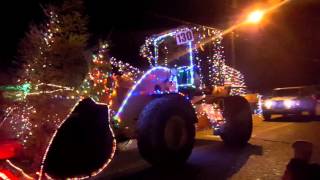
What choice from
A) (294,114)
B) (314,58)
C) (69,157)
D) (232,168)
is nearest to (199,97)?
(232,168)

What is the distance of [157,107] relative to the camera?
834 centimetres

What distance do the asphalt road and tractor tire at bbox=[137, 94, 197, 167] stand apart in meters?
0.28

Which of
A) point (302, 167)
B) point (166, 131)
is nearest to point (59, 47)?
point (166, 131)

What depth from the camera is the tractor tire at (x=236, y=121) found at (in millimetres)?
10508

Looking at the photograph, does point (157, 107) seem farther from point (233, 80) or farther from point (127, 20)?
point (233, 80)

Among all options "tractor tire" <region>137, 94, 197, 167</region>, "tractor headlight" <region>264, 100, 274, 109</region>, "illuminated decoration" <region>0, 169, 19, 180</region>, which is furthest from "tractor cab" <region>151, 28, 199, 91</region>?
"tractor headlight" <region>264, 100, 274, 109</region>

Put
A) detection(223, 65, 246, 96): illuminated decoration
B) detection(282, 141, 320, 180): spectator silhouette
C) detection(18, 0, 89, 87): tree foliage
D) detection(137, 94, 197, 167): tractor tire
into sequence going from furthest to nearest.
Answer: detection(223, 65, 246, 96): illuminated decoration, detection(18, 0, 89, 87): tree foliage, detection(137, 94, 197, 167): tractor tire, detection(282, 141, 320, 180): spectator silhouette

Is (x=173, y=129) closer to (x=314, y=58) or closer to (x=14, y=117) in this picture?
(x=14, y=117)

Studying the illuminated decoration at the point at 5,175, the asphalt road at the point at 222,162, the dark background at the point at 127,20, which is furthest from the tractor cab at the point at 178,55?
the illuminated decoration at the point at 5,175

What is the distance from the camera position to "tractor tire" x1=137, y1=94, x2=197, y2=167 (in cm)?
819

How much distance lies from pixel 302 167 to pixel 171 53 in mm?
5796

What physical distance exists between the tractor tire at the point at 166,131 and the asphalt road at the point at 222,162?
278mm

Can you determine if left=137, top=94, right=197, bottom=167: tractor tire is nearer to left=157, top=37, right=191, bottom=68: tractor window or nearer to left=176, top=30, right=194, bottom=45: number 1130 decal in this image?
left=157, top=37, right=191, bottom=68: tractor window

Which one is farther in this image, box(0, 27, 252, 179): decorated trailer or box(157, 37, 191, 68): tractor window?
box(157, 37, 191, 68): tractor window
